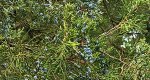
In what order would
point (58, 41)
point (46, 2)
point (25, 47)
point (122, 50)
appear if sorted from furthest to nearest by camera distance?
point (46, 2)
point (122, 50)
point (25, 47)
point (58, 41)

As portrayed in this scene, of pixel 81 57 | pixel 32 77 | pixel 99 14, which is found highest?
pixel 99 14

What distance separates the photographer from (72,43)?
9.35 ft

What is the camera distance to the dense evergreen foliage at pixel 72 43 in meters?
3.07

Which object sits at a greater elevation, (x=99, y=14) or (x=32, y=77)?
(x=99, y=14)

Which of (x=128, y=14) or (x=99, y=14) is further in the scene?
(x=99, y=14)

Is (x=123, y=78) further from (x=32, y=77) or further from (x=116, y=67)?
(x=32, y=77)

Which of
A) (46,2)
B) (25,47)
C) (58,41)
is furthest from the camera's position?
(46,2)

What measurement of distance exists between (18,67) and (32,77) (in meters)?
0.35

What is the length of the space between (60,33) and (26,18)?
46.9 inches

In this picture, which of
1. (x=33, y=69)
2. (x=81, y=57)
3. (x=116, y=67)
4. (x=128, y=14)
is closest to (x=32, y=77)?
(x=33, y=69)

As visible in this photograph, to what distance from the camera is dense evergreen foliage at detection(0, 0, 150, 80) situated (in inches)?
121

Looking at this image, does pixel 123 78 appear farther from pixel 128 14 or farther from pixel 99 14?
pixel 99 14

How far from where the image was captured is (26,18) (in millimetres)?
4133

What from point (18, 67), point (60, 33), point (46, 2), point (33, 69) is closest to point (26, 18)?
point (46, 2)
